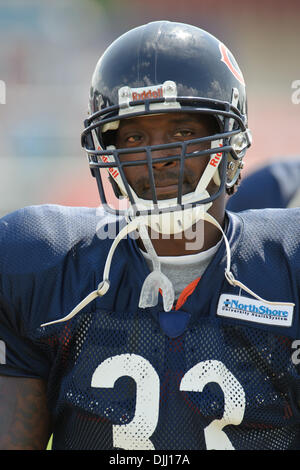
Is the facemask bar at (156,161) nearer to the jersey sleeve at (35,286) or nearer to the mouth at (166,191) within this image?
the mouth at (166,191)

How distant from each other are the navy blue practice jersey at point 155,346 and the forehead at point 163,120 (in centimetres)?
30

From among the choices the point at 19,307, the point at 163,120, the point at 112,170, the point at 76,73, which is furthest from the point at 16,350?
the point at 76,73

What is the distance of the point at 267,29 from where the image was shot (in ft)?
26.1

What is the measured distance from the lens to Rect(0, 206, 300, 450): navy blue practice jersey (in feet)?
4.75

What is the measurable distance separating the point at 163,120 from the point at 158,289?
41 cm

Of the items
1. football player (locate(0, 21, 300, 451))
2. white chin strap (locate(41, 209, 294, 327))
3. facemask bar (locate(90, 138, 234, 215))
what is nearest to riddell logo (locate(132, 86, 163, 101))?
football player (locate(0, 21, 300, 451))

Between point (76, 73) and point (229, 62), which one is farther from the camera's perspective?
point (76, 73)

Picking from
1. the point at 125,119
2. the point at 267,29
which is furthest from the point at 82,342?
the point at 267,29

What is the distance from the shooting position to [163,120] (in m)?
1.61

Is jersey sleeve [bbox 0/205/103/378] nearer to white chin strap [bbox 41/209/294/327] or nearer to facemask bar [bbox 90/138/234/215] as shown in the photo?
white chin strap [bbox 41/209/294/327]

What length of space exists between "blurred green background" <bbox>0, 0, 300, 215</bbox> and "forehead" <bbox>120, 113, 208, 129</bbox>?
14.3 ft

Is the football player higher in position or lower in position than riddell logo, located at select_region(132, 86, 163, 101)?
lower

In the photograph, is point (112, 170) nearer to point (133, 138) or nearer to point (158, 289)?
point (133, 138)

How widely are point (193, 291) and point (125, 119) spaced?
1.52ft
